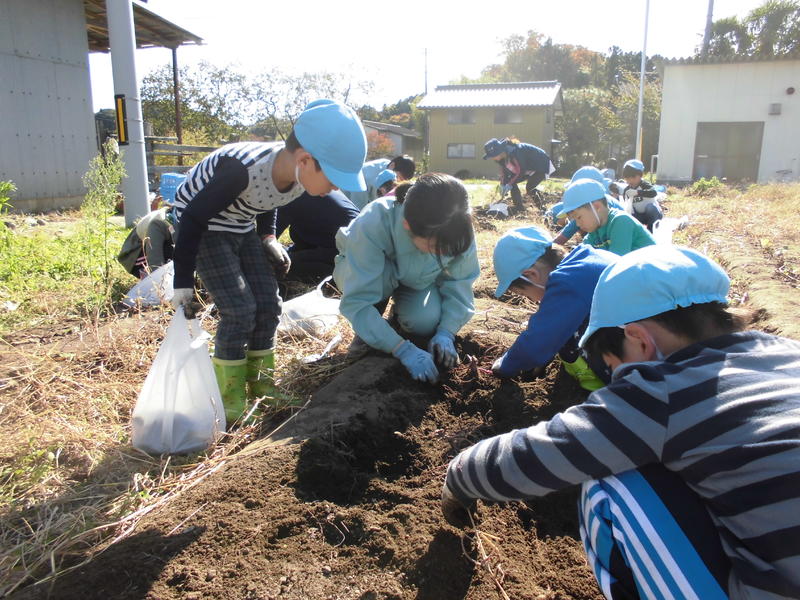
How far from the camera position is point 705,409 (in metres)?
1.04

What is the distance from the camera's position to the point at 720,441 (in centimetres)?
103

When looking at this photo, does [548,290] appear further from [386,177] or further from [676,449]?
[386,177]

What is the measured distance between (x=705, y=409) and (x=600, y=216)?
312 cm

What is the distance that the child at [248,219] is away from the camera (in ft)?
7.29

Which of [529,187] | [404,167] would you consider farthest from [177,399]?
[529,187]

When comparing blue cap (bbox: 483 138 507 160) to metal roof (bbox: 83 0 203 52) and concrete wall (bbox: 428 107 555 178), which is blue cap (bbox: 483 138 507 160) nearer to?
metal roof (bbox: 83 0 203 52)

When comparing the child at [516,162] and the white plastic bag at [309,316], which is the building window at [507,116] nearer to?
the child at [516,162]

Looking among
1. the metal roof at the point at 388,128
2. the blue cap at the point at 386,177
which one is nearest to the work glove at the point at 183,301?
the blue cap at the point at 386,177

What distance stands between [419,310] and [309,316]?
2.69ft

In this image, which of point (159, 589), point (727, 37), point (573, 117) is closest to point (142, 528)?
point (159, 589)

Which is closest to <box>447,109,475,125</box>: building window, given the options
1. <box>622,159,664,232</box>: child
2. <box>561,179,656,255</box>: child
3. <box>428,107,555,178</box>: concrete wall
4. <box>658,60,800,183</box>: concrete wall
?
<box>428,107,555,178</box>: concrete wall

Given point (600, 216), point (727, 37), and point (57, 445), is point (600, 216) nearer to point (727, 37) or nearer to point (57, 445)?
point (57, 445)

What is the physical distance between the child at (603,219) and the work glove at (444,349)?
5.08 feet

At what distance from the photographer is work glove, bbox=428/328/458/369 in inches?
111
